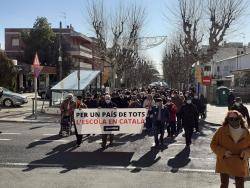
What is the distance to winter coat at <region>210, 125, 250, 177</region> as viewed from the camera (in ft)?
23.9

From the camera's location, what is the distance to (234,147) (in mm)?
7305

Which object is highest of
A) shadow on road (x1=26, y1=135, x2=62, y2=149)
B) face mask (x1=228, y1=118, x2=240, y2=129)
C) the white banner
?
face mask (x1=228, y1=118, x2=240, y2=129)

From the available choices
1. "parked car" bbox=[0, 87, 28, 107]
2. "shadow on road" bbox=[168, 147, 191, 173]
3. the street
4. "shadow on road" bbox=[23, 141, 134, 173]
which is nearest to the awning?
"parked car" bbox=[0, 87, 28, 107]

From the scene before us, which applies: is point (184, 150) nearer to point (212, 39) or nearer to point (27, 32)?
point (212, 39)

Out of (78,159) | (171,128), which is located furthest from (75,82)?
(78,159)

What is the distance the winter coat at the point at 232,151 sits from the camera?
7.28 meters

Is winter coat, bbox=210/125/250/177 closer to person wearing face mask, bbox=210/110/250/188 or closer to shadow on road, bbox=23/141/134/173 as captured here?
person wearing face mask, bbox=210/110/250/188

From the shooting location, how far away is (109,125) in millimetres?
15266

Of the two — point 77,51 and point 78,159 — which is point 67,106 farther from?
point 77,51

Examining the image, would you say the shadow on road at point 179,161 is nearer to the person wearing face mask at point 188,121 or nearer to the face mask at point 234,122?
the person wearing face mask at point 188,121

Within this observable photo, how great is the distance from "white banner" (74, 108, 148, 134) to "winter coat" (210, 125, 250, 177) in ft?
26.4

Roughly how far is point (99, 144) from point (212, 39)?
21.2 m

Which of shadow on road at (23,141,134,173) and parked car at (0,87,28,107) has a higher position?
parked car at (0,87,28,107)

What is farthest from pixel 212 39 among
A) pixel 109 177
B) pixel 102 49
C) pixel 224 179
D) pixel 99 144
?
pixel 224 179
